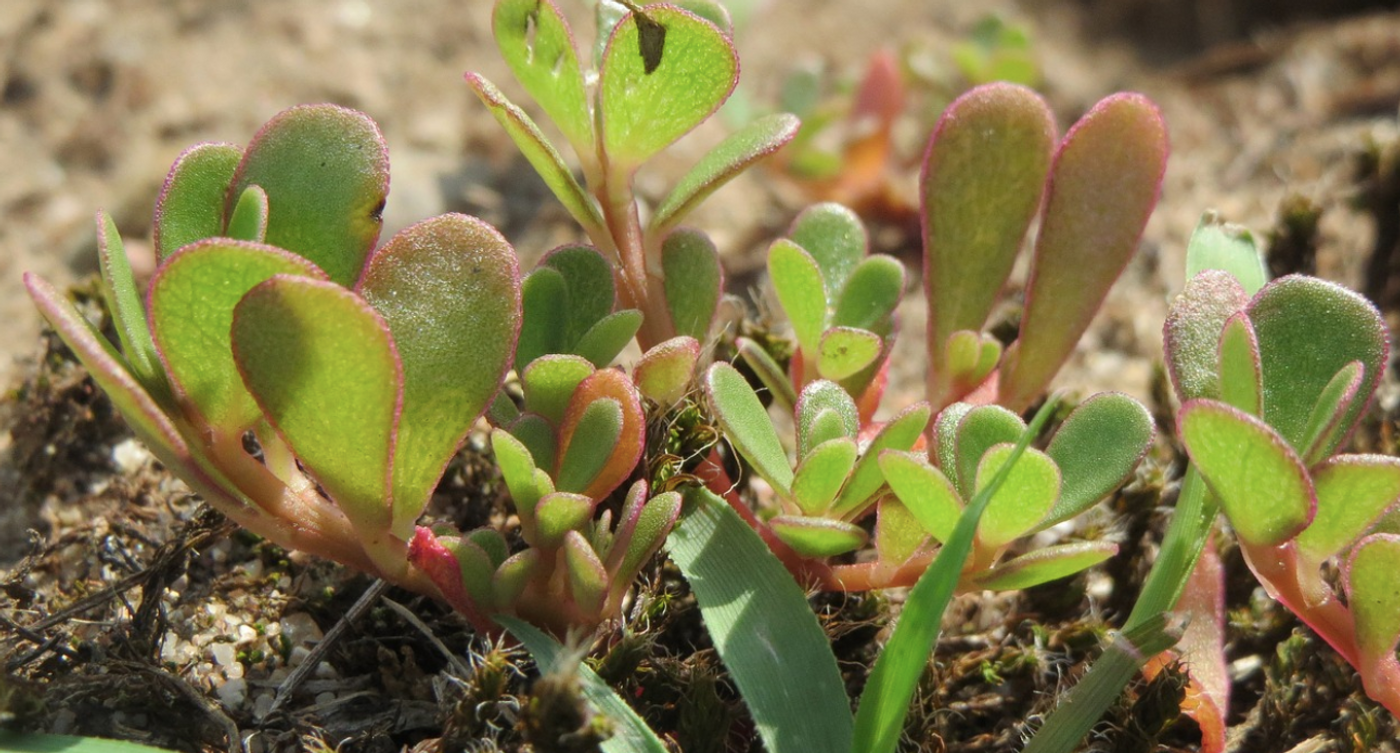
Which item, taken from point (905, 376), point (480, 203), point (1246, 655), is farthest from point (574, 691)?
point (480, 203)

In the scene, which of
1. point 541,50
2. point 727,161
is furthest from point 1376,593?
point 541,50

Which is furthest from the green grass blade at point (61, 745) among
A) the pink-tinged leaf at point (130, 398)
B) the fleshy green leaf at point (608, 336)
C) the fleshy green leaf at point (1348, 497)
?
the fleshy green leaf at point (1348, 497)

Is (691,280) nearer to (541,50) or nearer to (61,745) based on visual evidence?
(541,50)

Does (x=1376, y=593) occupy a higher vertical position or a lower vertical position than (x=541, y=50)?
lower

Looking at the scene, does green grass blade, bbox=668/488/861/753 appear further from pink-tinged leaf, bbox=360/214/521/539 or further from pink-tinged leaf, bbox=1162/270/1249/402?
pink-tinged leaf, bbox=1162/270/1249/402

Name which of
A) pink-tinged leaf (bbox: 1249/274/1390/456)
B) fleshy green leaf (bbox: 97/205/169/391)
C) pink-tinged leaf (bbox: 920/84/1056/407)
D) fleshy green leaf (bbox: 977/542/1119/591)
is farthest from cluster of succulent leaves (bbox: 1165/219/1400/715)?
fleshy green leaf (bbox: 97/205/169/391)

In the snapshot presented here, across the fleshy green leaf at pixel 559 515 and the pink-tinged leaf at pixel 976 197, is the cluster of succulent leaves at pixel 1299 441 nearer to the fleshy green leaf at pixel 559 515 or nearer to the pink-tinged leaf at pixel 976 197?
the pink-tinged leaf at pixel 976 197
